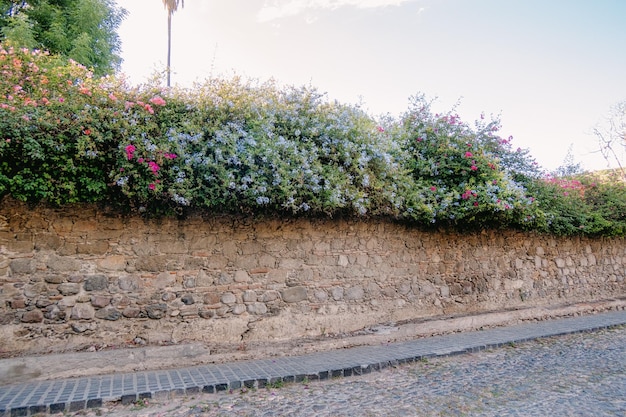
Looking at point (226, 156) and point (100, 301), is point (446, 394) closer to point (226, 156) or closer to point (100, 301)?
point (226, 156)

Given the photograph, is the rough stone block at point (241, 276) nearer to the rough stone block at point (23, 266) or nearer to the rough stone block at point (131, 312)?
the rough stone block at point (131, 312)

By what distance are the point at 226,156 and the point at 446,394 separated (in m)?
Result: 3.73

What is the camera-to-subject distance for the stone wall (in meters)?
5.04

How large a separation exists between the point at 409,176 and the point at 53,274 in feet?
17.6

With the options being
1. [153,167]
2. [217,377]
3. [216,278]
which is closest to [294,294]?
[216,278]

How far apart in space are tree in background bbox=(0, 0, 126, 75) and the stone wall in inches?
269

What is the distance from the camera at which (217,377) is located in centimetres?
493

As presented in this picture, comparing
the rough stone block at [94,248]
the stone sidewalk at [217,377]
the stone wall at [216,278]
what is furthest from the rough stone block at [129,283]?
the stone sidewalk at [217,377]

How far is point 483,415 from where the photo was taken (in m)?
4.04

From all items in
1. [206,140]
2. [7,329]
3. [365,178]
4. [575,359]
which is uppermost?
[206,140]

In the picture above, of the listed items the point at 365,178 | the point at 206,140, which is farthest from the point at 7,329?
the point at 365,178

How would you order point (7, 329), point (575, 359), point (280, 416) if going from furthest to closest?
point (575, 359) → point (7, 329) → point (280, 416)

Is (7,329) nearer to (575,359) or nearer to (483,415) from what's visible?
(483,415)

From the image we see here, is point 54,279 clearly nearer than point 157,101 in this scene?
Yes
